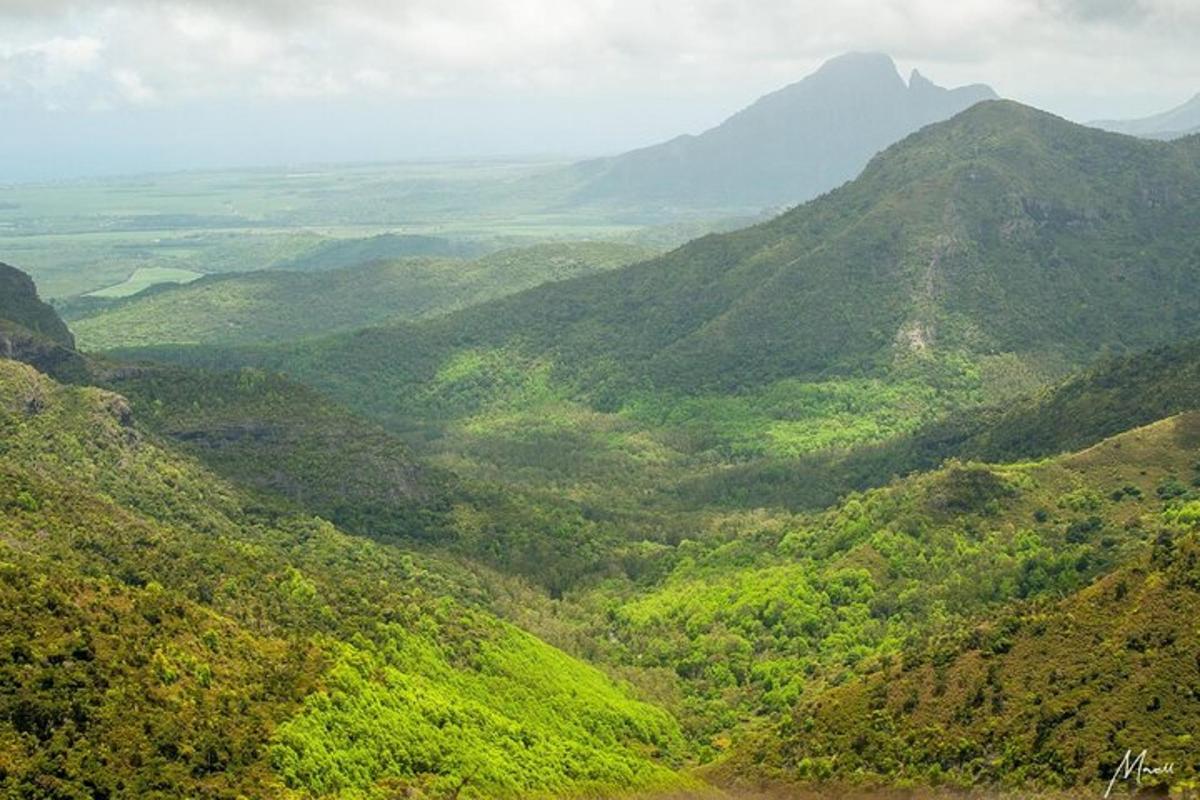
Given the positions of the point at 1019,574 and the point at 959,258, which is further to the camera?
the point at 959,258

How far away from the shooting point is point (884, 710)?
2489 inches

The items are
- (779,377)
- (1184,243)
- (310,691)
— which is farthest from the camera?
(1184,243)

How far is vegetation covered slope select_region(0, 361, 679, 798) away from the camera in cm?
4591

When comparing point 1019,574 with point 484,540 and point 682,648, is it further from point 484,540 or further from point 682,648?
point 484,540

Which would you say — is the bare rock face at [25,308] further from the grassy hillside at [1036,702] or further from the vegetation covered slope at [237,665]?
the grassy hillside at [1036,702]

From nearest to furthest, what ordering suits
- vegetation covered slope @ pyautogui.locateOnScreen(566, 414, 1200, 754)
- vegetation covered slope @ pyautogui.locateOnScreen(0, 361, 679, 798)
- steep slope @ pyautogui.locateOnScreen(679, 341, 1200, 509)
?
vegetation covered slope @ pyautogui.locateOnScreen(0, 361, 679, 798) → vegetation covered slope @ pyautogui.locateOnScreen(566, 414, 1200, 754) → steep slope @ pyautogui.locateOnScreen(679, 341, 1200, 509)

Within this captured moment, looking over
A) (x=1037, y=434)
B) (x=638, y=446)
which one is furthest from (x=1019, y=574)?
(x=638, y=446)

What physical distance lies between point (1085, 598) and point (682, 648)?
110ft

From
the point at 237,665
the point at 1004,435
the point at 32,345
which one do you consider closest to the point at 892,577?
the point at 1004,435

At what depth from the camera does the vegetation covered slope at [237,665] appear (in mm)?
45906

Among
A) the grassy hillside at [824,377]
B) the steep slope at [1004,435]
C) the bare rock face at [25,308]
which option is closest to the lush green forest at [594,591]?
the steep slope at [1004,435]

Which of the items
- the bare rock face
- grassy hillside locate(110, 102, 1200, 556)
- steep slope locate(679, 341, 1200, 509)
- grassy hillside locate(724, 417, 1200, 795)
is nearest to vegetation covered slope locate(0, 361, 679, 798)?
grassy hillside locate(724, 417, 1200, 795)

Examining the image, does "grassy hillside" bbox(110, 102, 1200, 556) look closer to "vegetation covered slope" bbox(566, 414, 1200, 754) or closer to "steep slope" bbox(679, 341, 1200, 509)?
"steep slope" bbox(679, 341, 1200, 509)

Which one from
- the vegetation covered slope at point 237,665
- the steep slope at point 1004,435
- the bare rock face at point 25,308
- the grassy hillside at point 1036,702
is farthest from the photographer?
the bare rock face at point 25,308
